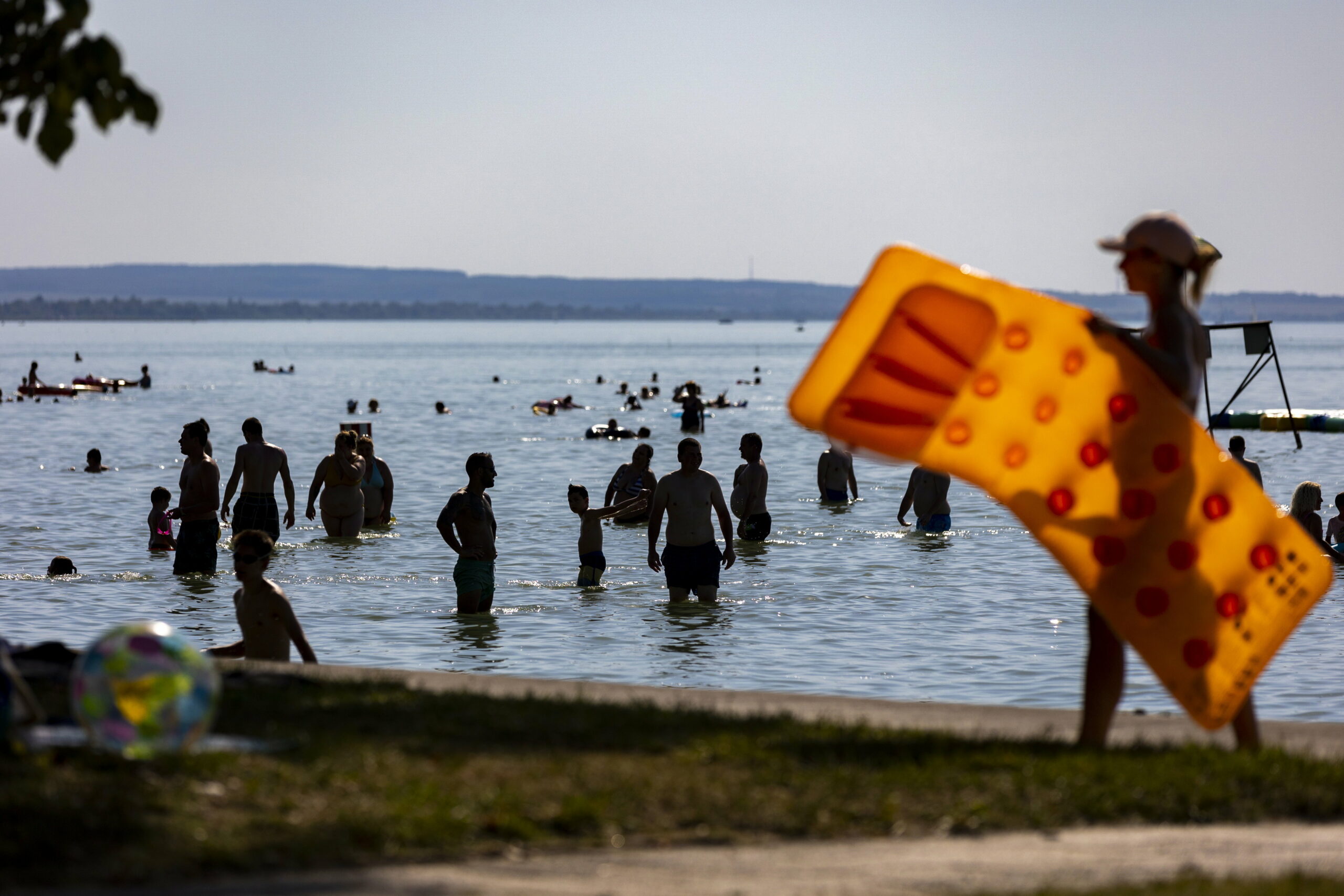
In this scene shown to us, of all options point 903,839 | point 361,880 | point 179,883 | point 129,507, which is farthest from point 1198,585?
point 129,507

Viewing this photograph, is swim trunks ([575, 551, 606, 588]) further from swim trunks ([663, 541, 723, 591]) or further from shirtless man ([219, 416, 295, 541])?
shirtless man ([219, 416, 295, 541])

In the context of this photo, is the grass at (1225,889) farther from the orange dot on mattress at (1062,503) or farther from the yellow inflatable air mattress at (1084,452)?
the orange dot on mattress at (1062,503)

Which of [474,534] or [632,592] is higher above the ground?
[474,534]

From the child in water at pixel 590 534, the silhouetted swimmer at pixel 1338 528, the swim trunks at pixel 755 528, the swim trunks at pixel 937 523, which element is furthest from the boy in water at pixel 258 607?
the swim trunks at pixel 937 523

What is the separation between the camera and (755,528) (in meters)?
21.5

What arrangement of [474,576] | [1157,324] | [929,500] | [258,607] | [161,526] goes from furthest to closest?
[929,500] → [161,526] → [474,576] → [258,607] → [1157,324]

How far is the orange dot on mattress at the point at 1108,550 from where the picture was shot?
6617 mm

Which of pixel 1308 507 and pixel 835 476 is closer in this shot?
pixel 1308 507

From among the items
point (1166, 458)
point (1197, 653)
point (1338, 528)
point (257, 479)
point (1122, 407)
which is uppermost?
point (1122, 407)

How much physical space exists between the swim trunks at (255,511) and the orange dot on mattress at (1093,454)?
11.6m

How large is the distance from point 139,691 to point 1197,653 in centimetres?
425

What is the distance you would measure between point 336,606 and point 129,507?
12.9m

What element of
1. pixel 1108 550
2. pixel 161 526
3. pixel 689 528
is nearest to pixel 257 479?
pixel 161 526

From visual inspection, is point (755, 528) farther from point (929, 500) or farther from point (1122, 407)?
point (1122, 407)
